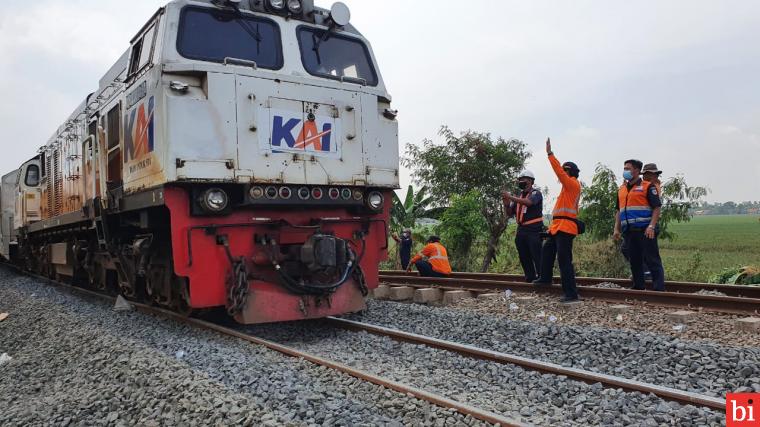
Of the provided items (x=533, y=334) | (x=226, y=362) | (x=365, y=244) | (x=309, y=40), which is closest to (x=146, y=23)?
(x=309, y=40)

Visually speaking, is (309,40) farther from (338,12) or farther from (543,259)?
(543,259)

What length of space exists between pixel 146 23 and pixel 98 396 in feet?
12.7

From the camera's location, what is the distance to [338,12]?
21.4 feet

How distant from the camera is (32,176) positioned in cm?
1237

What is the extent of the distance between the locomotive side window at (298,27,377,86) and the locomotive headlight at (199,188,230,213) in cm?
164

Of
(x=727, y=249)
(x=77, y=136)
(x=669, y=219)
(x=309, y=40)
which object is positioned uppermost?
(x=309, y=40)

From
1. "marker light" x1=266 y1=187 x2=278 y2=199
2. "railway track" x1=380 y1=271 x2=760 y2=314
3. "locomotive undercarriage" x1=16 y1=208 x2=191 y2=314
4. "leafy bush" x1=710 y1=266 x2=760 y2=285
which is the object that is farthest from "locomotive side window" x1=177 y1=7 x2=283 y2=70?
"leafy bush" x1=710 y1=266 x2=760 y2=285

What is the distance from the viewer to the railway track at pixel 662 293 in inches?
229

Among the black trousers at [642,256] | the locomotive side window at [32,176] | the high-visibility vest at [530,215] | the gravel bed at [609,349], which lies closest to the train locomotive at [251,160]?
the gravel bed at [609,349]

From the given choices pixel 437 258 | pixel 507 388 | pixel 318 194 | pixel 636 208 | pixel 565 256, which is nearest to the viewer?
pixel 507 388

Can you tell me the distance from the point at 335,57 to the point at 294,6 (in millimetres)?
676

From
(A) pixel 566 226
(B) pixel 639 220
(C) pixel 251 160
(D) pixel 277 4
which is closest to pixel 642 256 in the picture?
(B) pixel 639 220

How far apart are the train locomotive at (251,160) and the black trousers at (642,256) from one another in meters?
2.96

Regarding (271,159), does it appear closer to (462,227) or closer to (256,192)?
(256,192)
